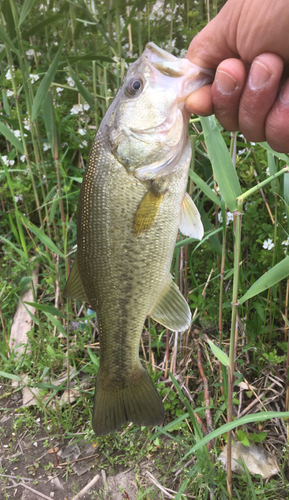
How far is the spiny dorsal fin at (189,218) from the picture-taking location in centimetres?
149

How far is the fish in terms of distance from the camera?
4.66ft

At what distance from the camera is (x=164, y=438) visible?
7.78 feet

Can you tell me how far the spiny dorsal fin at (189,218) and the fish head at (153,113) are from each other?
0.14 m

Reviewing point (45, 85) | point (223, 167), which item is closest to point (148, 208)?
point (223, 167)

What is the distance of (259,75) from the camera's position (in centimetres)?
126

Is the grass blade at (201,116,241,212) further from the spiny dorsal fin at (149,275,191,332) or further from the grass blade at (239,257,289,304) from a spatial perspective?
the spiny dorsal fin at (149,275,191,332)

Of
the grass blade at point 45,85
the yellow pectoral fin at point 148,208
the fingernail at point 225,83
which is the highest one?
the fingernail at point 225,83

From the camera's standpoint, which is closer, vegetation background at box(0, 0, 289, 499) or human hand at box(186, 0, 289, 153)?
human hand at box(186, 0, 289, 153)

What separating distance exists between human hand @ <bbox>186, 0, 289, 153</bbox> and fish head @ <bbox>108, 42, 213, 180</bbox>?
63 mm

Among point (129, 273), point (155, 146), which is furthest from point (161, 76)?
point (129, 273)

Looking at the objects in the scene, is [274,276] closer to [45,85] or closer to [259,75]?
[259,75]

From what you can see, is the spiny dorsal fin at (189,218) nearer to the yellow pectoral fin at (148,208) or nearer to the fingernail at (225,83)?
the yellow pectoral fin at (148,208)

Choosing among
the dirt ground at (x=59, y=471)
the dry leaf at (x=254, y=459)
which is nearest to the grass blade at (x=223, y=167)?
the dry leaf at (x=254, y=459)

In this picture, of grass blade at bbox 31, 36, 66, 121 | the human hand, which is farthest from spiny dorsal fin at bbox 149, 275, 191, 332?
grass blade at bbox 31, 36, 66, 121
